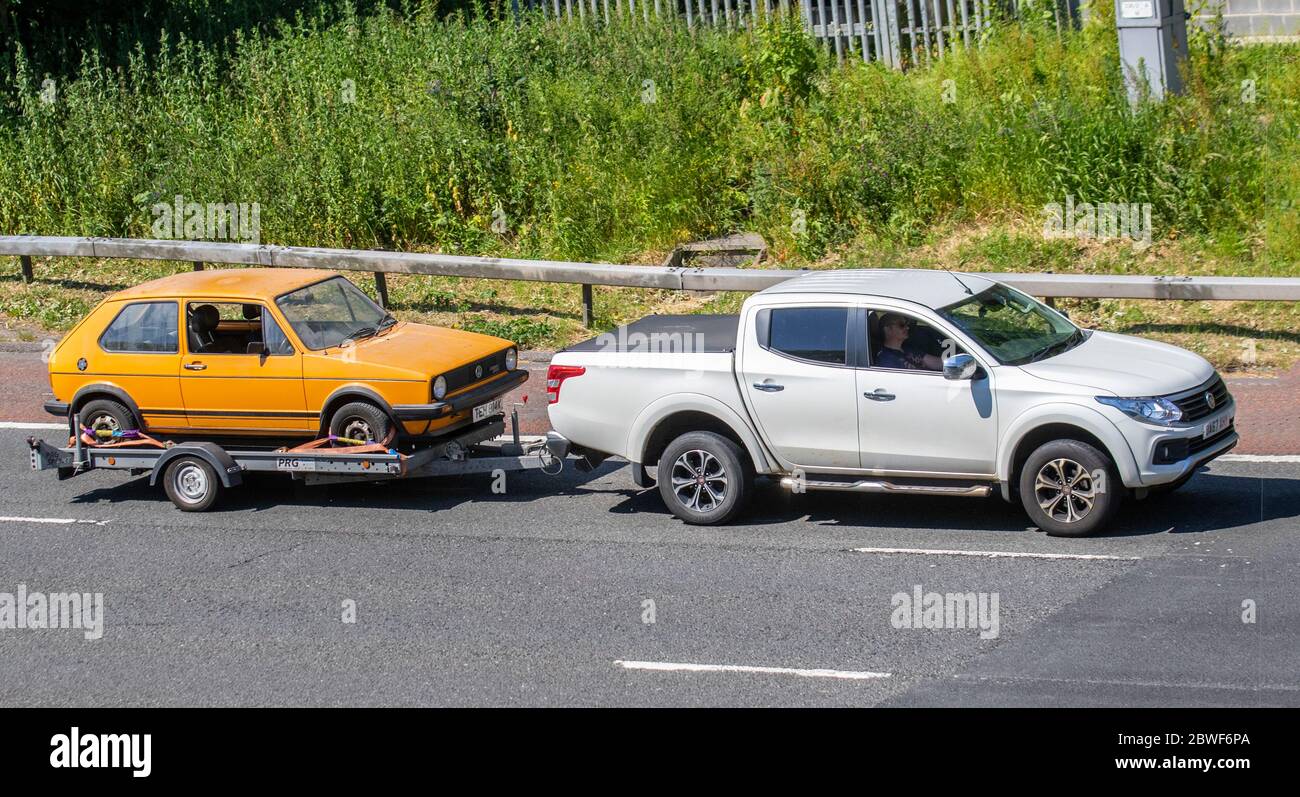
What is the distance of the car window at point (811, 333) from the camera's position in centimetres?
1058

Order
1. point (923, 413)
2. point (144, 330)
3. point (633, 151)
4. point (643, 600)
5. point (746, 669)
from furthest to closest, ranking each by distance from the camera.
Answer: point (633, 151) → point (144, 330) → point (923, 413) → point (643, 600) → point (746, 669)

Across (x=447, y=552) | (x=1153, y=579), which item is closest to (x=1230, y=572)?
(x=1153, y=579)

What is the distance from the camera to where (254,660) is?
29.1 feet

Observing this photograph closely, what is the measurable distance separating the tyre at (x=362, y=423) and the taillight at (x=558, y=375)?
1.33m

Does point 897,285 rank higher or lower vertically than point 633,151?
lower

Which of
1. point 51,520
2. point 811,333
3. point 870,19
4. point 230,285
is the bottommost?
point 51,520

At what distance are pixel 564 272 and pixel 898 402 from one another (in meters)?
7.12

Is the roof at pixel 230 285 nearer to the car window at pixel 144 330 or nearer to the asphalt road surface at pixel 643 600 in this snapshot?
the car window at pixel 144 330

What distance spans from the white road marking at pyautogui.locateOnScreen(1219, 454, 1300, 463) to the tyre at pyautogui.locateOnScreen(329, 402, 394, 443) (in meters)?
6.65

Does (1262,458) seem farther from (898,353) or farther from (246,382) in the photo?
(246,382)

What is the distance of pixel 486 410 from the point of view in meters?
12.1

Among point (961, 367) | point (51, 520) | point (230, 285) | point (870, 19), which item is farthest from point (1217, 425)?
point (870, 19)

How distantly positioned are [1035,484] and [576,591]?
320 cm

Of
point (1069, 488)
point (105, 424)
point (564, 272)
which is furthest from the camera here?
point (564, 272)
